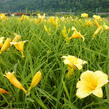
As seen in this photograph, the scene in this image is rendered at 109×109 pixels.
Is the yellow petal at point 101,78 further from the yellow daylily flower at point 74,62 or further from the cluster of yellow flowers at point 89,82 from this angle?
the yellow daylily flower at point 74,62

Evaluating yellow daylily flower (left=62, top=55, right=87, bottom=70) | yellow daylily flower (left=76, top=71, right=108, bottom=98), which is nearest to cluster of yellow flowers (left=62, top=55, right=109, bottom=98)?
yellow daylily flower (left=76, top=71, right=108, bottom=98)

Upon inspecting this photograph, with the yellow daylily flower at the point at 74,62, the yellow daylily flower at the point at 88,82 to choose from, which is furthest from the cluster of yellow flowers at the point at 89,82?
the yellow daylily flower at the point at 74,62

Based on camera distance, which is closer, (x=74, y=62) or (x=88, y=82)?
(x=88, y=82)

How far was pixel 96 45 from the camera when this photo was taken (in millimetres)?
1604

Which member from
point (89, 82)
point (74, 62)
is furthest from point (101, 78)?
point (74, 62)

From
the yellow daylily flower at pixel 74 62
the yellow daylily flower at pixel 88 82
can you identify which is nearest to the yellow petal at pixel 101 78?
the yellow daylily flower at pixel 88 82

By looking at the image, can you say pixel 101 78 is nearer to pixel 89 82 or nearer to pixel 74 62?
pixel 89 82

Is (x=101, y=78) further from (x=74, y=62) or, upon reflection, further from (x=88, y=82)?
(x=74, y=62)

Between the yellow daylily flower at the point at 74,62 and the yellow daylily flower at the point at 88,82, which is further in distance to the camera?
the yellow daylily flower at the point at 74,62

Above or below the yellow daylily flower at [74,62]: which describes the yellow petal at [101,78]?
above

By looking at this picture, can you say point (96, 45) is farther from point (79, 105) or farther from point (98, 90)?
point (98, 90)

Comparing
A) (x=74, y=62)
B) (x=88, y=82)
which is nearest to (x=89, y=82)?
(x=88, y=82)

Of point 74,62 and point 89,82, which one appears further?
point 74,62

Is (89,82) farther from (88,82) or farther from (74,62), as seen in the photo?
(74,62)
